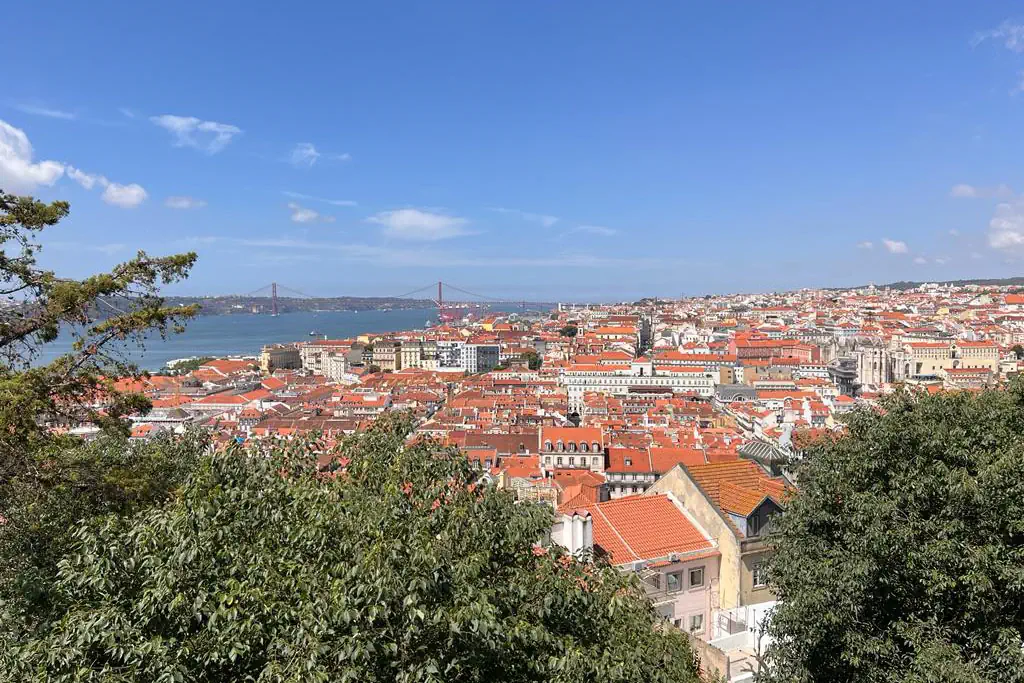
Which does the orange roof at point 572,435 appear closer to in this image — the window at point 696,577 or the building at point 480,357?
the window at point 696,577

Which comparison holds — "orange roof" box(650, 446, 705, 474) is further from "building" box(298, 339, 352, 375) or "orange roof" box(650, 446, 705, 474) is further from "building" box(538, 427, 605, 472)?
"building" box(298, 339, 352, 375)

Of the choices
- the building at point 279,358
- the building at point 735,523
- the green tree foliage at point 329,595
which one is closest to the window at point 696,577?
the building at point 735,523

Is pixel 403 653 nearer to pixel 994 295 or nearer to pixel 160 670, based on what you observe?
pixel 160 670

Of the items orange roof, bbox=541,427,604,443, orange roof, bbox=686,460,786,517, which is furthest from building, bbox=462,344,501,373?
orange roof, bbox=686,460,786,517

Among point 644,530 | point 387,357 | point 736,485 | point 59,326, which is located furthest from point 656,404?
point 387,357

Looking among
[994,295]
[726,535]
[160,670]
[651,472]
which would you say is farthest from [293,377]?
[994,295]

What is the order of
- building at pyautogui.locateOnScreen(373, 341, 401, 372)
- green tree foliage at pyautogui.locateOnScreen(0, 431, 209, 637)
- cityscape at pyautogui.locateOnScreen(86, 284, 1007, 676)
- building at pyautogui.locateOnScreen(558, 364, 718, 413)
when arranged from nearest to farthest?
green tree foliage at pyautogui.locateOnScreen(0, 431, 209, 637), cityscape at pyautogui.locateOnScreen(86, 284, 1007, 676), building at pyautogui.locateOnScreen(558, 364, 718, 413), building at pyautogui.locateOnScreen(373, 341, 401, 372)
